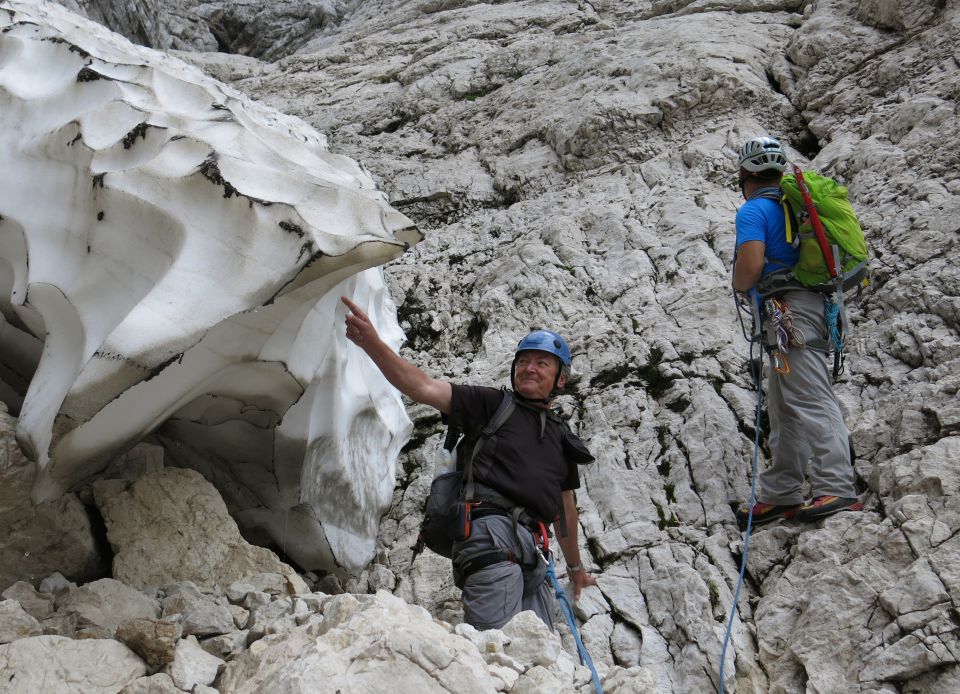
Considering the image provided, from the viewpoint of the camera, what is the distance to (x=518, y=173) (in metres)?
10.4

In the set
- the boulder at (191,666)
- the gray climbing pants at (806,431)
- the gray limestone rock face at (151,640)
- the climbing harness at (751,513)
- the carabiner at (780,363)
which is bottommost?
the climbing harness at (751,513)

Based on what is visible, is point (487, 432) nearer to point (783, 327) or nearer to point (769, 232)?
point (783, 327)

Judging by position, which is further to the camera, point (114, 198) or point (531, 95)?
point (531, 95)

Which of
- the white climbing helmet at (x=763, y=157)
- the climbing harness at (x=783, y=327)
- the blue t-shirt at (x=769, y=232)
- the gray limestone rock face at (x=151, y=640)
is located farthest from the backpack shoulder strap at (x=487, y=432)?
the white climbing helmet at (x=763, y=157)

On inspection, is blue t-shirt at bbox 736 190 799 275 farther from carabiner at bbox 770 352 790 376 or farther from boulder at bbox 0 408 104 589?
boulder at bbox 0 408 104 589

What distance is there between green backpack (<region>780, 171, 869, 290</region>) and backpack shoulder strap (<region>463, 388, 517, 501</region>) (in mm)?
2503

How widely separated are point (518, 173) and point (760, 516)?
235 inches

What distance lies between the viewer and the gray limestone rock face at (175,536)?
5012 millimetres

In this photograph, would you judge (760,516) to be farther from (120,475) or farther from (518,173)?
(518,173)

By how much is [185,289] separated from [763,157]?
448 centimetres

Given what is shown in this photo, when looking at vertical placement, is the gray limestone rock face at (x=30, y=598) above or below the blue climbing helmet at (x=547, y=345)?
below

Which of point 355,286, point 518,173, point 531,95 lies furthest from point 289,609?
point 531,95

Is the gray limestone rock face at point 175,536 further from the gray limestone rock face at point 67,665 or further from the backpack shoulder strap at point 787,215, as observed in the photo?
the backpack shoulder strap at point 787,215

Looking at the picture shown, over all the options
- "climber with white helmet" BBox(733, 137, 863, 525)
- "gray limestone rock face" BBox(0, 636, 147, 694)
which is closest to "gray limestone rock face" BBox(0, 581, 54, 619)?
"gray limestone rock face" BBox(0, 636, 147, 694)
